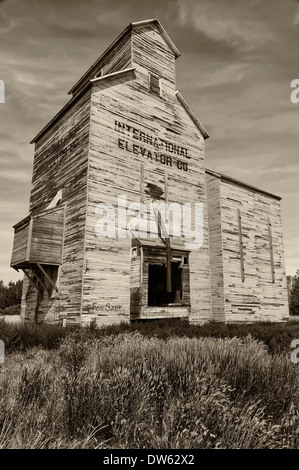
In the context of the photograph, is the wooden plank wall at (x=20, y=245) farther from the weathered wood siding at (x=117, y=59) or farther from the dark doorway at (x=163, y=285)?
the weathered wood siding at (x=117, y=59)

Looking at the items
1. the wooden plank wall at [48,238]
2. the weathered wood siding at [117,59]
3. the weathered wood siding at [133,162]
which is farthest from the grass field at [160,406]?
the weathered wood siding at [117,59]

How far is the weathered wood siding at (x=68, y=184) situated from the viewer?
1349 centimetres

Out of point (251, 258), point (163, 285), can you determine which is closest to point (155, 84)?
point (163, 285)

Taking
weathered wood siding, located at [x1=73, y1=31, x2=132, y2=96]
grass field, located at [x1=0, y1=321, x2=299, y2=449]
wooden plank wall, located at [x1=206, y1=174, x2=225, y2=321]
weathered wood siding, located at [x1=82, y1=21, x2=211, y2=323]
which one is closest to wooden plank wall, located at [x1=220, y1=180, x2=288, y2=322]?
wooden plank wall, located at [x1=206, y1=174, x2=225, y2=321]

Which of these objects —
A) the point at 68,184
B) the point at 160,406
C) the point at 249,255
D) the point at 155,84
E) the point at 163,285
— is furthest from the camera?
the point at 249,255

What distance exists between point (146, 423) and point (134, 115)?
50.1 ft

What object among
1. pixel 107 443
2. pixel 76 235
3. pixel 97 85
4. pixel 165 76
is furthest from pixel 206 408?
pixel 165 76

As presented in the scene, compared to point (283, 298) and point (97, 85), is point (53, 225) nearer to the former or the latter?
point (97, 85)

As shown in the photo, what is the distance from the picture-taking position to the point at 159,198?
16250 mm

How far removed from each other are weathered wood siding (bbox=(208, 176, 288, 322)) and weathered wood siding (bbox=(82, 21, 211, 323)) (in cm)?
167

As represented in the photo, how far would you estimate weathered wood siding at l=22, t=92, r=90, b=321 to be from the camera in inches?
531

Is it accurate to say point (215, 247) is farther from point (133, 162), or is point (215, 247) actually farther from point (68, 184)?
point (68, 184)

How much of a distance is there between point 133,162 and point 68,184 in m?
3.40

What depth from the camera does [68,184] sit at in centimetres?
1540
